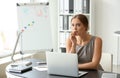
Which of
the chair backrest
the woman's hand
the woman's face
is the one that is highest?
the woman's face

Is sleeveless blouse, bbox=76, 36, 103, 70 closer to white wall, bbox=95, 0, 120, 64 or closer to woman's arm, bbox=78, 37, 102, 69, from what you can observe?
woman's arm, bbox=78, 37, 102, 69

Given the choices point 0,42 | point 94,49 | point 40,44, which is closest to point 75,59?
point 94,49

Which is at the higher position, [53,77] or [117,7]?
[117,7]

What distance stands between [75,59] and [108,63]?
0.90 meters

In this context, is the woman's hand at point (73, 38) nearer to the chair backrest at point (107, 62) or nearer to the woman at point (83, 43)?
the woman at point (83, 43)

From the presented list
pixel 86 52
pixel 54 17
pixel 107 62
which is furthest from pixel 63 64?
pixel 54 17

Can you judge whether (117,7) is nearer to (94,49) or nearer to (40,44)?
(40,44)

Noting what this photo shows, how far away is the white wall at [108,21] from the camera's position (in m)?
4.67

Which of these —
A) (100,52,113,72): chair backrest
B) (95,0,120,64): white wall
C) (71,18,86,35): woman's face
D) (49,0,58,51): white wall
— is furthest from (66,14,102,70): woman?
(49,0,58,51): white wall

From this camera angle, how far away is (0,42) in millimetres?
4203

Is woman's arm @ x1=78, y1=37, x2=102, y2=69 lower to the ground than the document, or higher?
higher

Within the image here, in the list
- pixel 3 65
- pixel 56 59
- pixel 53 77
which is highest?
pixel 56 59

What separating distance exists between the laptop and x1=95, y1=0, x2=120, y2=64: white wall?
2839 mm

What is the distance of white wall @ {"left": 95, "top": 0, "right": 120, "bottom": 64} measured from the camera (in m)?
4.67
